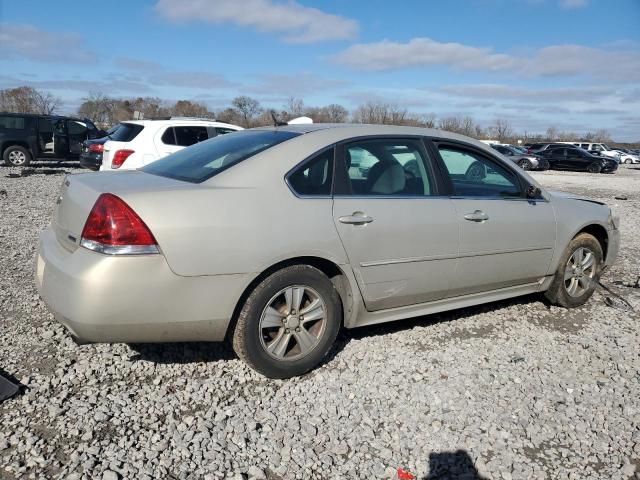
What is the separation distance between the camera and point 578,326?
435 centimetres

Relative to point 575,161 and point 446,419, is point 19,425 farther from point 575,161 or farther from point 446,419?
point 575,161

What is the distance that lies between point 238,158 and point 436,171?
1477mm


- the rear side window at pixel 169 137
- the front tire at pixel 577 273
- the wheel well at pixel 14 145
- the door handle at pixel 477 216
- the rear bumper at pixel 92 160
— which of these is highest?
the door handle at pixel 477 216

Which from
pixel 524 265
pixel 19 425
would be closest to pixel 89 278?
pixel 19 425

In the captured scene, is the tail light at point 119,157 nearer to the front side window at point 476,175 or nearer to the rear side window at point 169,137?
the rear side window at point 169,137

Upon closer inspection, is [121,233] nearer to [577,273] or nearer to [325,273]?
[325,273]

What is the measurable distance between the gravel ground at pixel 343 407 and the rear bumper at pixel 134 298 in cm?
42

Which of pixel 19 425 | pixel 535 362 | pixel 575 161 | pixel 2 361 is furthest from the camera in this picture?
pixel 575 161

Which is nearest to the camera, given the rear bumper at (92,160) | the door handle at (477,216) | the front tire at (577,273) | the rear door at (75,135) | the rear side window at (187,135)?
the door handle at (477,216)

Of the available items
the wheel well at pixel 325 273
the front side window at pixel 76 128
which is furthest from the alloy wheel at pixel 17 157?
the wheel well at pixel 325 273

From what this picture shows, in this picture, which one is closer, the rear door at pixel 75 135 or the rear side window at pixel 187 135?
the rear side window at pixel 187 135

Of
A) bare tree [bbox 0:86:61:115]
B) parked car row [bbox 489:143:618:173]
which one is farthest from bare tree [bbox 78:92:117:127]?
parked car row [bbox 489:143:618:173]

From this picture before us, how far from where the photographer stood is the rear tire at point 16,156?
1677cm

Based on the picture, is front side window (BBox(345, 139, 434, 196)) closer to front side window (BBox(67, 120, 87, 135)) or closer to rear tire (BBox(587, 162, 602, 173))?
front side window (BBox(67, 120, 87, 135))
